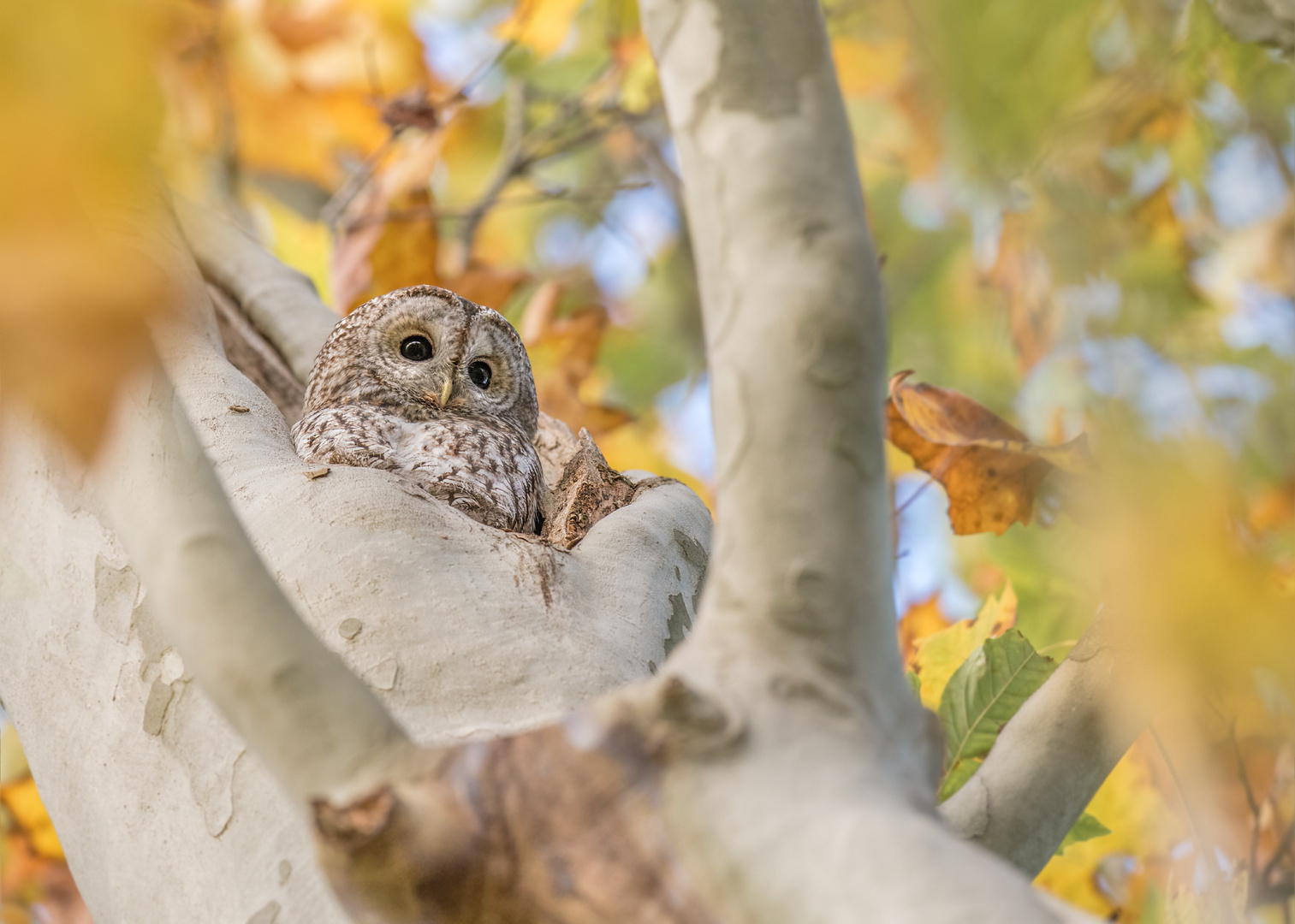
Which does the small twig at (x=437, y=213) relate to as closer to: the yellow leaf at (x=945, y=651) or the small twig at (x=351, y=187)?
the small twig at (x=351, y=187)

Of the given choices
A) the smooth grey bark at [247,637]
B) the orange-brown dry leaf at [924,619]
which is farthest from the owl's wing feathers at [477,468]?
the orange-brown dry leaf at [924,619]

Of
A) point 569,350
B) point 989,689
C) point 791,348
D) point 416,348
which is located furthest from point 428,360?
point 791,348

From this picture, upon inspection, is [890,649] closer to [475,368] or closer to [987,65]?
[987,65]

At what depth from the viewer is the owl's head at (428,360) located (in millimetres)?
3168

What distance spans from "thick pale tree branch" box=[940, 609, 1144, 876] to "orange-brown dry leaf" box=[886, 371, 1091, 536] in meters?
0.77

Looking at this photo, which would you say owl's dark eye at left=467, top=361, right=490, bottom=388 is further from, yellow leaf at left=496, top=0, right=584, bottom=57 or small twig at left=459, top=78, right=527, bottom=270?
yellow leaf at left=496, top=0, right=584, bottom=57

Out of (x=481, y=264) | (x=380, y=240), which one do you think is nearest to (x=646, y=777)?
(x=380, y=240)

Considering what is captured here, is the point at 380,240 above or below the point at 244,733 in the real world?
below

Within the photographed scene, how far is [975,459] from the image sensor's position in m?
1.96

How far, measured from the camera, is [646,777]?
31.8 inches

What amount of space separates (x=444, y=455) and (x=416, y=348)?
31.6 inches

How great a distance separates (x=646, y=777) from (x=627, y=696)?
6 cm

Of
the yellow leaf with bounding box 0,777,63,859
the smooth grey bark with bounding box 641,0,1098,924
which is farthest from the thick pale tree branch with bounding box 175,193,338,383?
the smooth grey bark with bounding box 641,0,1098,924

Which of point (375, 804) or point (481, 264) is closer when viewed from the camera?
point (375, 804)
